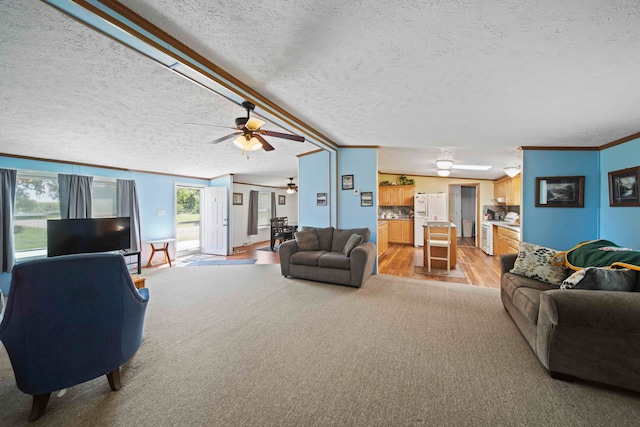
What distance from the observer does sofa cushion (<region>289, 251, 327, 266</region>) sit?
4.10 metres

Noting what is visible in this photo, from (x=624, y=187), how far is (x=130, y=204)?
878 cm

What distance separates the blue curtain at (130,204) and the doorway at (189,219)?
1.51m

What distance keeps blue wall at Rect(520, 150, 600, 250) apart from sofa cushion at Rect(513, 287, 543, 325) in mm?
2622

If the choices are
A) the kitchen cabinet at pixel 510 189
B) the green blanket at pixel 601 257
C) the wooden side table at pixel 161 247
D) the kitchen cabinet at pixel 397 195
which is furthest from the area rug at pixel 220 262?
the kitchen cabinet at pixel 510 189

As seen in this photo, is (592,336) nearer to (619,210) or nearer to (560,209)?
(619,210)

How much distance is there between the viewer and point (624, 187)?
11.4 ft

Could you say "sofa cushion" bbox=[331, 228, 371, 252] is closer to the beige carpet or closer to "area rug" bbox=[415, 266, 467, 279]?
"area rug" bbox=[415, 266, 467, 279]

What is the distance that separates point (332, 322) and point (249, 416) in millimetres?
1338

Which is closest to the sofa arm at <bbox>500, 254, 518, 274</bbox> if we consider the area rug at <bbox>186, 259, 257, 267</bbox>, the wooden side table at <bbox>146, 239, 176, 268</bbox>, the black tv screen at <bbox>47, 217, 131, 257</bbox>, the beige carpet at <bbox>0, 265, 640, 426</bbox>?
the beige carpet at <bbox>0, 265, 640, 426</bbox>

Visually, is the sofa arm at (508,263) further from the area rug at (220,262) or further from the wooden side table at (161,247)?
the wooden side table at (161,247)

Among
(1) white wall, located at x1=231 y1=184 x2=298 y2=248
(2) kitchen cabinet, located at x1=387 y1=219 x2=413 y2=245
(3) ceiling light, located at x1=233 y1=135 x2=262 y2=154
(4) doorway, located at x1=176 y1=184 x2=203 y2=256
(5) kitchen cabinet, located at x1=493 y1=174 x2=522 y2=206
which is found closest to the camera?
(3) ceiling light, located at x1=233 y1=135 x2=262 y2=154

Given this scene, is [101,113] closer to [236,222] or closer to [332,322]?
[332,322]

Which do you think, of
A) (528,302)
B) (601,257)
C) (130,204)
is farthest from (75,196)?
(601,257)

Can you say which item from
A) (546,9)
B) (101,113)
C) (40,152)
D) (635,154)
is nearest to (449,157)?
(635,154)
